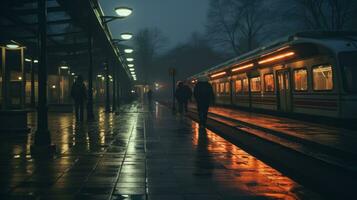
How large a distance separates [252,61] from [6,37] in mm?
13238

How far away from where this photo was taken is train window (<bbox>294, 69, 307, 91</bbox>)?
60.6 feet

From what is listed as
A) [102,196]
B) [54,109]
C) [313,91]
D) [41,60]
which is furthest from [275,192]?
[54,109]

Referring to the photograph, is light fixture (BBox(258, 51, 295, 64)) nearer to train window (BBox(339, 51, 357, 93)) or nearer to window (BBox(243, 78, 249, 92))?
train window (BBox(339, 51, 357, 93))

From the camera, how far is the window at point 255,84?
2547 cm

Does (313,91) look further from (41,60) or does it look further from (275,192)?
(275,192)

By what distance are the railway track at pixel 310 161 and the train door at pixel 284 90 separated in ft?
26.4

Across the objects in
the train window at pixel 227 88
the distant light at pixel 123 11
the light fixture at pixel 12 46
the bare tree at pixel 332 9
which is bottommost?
the train window at pixel 227 88

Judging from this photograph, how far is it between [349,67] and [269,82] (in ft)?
25.7

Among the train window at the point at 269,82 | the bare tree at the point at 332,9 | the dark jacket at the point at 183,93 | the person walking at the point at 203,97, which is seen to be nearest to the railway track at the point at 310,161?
the person walking at the point at 203,97

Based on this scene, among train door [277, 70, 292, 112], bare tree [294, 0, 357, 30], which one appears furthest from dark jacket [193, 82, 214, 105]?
bare tree [294, 0, 357, 30]

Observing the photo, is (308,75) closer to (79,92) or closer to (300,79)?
(300,79)

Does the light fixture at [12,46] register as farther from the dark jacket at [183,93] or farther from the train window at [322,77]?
the train window at [322,77]

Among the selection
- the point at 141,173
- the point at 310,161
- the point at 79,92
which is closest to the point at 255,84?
the point at 79,92

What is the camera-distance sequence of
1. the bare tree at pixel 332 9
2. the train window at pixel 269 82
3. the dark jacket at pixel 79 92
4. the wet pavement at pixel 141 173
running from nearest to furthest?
the wet pavement at pixel 141 173 → the dark jacket at pixel 79 92 → the train window at pixel 269 82 → the bare tree at pixel 332 9
